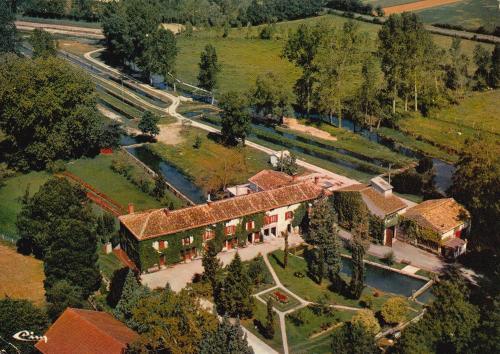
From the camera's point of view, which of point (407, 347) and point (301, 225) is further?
point (301, 225)

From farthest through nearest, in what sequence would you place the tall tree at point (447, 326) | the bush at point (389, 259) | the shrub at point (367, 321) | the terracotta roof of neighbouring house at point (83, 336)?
the bush at point (389, 259) < the shrub at point (367, 321) < the terracotta roof of neighbouring house at point (83, 336) < the tall tree at point (447, 326)

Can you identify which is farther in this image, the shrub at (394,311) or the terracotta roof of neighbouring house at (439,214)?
the terracotta roof of neighbouring house at (439,214)

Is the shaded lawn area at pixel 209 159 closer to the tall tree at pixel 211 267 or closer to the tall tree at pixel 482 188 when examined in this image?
the tall tree at pixel 211 267

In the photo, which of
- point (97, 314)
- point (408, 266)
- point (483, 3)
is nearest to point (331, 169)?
point (408, 266)

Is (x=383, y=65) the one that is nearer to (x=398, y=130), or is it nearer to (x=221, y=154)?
(x=398, y=130)

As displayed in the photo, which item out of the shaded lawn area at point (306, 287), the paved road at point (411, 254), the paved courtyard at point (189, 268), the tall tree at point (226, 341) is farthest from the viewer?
the paved road at point (411, 254)

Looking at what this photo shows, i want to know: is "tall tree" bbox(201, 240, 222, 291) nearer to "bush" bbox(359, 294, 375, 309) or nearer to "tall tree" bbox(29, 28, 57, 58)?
"bush" bbox(359, 294, 375, 309)

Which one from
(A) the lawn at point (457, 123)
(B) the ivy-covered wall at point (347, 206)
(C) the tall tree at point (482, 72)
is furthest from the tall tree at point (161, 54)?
(B) the ivy-covered wall at point (347, 206)
